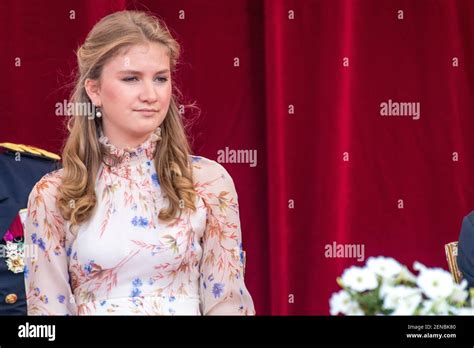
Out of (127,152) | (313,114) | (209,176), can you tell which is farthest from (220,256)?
(313,114)

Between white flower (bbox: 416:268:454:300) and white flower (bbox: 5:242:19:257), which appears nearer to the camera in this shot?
white flower (bbox: 416:268:454:300)

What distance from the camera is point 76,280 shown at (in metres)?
2.22

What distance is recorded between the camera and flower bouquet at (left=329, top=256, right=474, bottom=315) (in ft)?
3.81

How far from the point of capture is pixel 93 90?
2.32 meters

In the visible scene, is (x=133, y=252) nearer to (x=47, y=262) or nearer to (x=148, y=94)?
(x=47, y=262)

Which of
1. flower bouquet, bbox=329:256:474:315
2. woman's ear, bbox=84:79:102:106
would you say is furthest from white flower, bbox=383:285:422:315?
woman's ear, bbox=84:79:102:106

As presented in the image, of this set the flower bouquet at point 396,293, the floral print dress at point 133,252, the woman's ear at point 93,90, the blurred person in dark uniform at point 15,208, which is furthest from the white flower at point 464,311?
the blurred person in dark uniform at point 15,208

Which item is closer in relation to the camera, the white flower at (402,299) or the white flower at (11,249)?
the white flower at (402,299)

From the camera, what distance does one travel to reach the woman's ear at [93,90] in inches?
90.6

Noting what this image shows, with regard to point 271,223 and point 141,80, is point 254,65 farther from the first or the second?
point 141,80

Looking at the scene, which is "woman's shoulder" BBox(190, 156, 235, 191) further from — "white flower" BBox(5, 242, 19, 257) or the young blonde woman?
"white flower" BBox(5, 242, 19, 257)

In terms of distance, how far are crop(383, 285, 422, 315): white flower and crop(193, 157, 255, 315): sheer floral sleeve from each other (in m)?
1.08

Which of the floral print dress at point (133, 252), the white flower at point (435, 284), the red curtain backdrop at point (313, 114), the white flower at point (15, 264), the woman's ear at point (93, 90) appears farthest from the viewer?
the red curtain backdrop at point (313, 114)

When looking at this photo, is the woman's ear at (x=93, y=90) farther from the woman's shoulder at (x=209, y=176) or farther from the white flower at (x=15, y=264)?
the white flower at (x=15, y=264)
